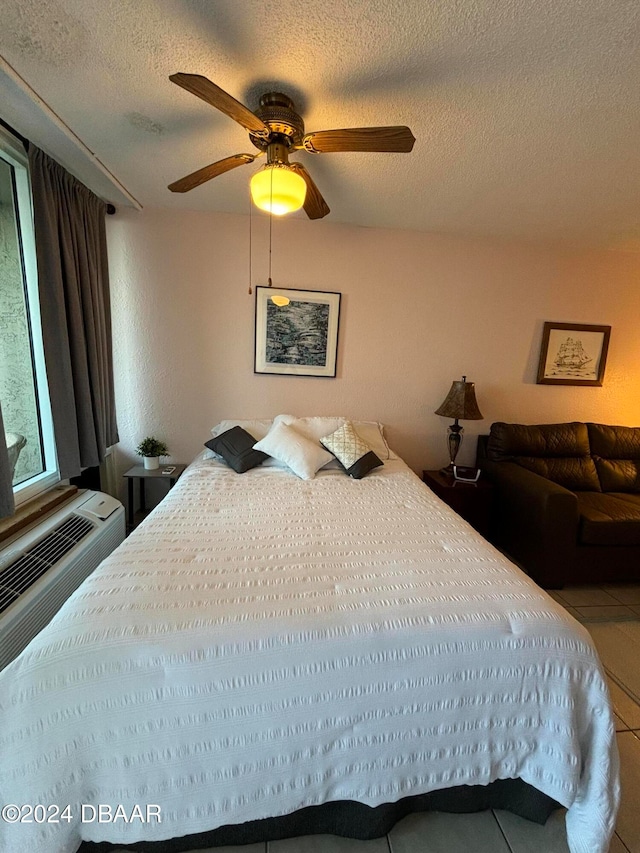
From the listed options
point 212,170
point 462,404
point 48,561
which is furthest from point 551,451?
point 48,561

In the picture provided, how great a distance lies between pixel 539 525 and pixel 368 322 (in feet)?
6.44

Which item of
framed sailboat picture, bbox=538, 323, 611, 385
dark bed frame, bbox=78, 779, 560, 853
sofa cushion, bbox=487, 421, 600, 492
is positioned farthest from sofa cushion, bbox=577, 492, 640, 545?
dark bed frame, bbox=78, 779, 560, 853

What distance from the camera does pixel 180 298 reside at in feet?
8.96

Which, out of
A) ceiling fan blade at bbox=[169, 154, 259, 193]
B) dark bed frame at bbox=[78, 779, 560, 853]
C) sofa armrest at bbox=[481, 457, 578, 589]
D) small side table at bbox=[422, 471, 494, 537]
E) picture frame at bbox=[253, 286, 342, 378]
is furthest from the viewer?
picture frame at bbox=[253, 286, 342, 378]

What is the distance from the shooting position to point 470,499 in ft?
8.75

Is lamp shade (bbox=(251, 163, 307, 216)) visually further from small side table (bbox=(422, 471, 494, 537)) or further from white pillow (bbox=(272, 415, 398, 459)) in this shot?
small side table (bbox=(422, 471, 494, 537))

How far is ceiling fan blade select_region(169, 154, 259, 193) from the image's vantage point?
1.45m

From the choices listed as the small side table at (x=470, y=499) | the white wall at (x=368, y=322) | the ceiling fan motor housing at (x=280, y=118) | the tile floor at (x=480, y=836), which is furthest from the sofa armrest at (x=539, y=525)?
the ceiling fan motor housing at (x=280, y=118)

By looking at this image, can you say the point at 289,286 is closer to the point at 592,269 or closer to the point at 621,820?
the point at 592,269

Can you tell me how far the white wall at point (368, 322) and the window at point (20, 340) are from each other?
715mm

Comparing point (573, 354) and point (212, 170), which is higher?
point (212, 170)

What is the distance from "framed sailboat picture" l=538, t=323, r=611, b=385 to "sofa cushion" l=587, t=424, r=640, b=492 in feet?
1.54

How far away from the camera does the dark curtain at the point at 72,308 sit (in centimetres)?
185

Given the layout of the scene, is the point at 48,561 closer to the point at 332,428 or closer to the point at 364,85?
the point at 332,428
